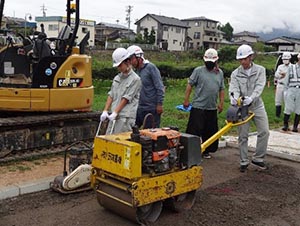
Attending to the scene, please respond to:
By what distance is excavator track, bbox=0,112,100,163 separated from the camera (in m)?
7.40

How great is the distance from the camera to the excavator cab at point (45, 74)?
758 cm

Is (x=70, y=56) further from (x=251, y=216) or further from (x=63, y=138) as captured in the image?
(x=251, y=216)

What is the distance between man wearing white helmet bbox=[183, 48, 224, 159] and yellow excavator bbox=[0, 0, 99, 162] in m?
1.91

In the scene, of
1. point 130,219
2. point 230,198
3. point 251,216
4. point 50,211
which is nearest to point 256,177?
point 230,198

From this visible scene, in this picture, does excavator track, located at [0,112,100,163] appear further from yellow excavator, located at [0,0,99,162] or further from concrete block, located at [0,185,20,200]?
concrete block, located at [0,185,20,200]

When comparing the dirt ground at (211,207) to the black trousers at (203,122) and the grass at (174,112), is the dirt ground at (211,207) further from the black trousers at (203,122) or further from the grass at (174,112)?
the grass at (174,112)

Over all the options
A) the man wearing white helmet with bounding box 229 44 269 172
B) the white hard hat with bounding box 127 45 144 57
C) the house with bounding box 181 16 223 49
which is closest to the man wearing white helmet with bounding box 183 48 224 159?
the man wearing white helmet with bounding box 229 44 269 172

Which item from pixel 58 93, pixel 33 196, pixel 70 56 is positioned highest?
pixel 70 56

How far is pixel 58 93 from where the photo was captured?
7.72 meters

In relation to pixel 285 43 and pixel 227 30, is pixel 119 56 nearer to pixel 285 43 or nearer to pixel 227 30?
pixel 285 43

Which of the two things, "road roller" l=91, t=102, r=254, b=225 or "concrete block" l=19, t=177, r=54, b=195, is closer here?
"road roller" l=91, t=102, r=254, b=225

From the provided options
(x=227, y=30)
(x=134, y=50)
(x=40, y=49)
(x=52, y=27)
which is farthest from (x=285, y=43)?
(x=134, y=50)

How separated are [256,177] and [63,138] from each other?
3356 millimetres

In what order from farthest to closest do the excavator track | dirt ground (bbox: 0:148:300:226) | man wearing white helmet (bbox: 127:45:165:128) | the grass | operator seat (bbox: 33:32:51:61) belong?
the grass
operator seat (bbox: 33:32:51:61)
the excavator track
man wearing white helmet (bbox: 127:45:165:128)
dirt ground (bbox: 0:148:300:226)
